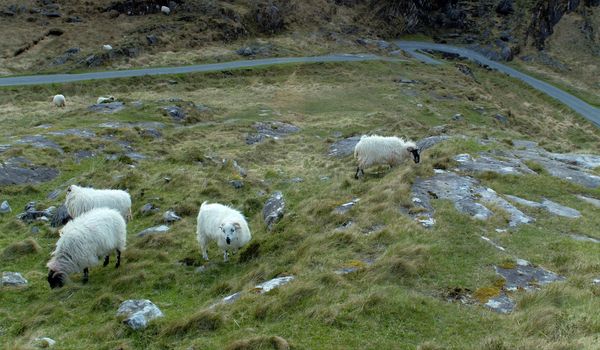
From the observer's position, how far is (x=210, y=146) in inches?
1160

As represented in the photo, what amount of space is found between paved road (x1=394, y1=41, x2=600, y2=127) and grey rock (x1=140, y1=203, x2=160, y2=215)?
170 feet

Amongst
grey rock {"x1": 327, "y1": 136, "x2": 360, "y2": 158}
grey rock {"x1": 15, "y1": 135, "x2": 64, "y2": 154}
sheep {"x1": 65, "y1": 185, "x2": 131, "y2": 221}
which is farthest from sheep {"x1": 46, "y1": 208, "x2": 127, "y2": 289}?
grey rock {"x1": 327, "y1": 136, "x2": 360, "y2": 158}

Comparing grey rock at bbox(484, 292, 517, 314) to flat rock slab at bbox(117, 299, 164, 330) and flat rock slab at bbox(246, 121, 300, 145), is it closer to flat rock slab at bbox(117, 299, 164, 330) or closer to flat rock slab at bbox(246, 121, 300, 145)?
flat rock slab at bbox(117, 299, 164, 330)

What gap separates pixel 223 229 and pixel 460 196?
23.7ft

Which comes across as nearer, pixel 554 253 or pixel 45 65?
pixel 554 253

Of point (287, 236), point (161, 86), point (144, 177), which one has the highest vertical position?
point (287, 236)

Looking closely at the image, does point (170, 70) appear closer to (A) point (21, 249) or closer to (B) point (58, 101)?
(B) point (58, 101)

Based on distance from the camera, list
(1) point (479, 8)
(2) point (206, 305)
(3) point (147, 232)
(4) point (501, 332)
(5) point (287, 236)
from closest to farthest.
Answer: (4) point (501, 332) < (2) point (206, 305) < (5) point (287, 236) < (3) point (147, 232) < (1) point (479, 8)

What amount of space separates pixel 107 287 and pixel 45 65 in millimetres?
51131

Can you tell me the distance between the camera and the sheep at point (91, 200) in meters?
15.9

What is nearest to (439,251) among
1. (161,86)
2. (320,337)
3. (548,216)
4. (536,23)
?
(320,337)

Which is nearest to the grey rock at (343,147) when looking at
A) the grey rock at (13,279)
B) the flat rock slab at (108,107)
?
the flat rock slab at (108,107)

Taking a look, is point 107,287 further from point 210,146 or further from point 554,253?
point 210,146

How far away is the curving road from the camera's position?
164 feet
